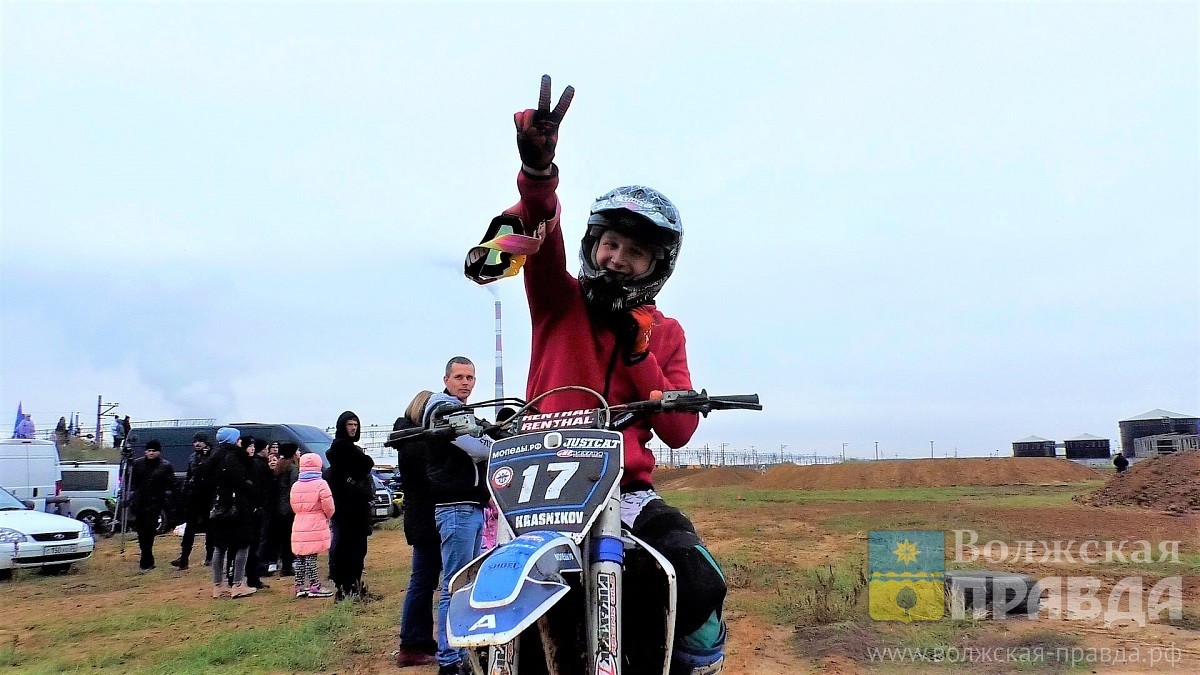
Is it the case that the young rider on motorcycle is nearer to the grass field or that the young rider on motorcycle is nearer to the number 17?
the number 17

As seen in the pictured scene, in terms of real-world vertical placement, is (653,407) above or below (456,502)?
above

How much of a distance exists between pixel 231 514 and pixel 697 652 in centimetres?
832

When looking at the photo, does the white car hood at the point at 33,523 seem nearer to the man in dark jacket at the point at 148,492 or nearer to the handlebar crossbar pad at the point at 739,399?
the man in dark jacket at the point at 148,492

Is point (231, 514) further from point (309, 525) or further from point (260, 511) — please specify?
point (260, 511)

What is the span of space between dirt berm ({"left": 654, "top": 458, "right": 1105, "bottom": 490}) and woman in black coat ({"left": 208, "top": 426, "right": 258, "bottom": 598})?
31.8 meters

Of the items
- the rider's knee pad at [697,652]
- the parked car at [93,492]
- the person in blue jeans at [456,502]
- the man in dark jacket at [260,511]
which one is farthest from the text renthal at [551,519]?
the parked car at [93,492]

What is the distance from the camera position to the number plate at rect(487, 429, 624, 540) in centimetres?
234

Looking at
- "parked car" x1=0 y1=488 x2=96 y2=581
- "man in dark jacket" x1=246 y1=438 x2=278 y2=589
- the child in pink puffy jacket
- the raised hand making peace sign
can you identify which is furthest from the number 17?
"parked car" x1=0 y1=488 x2=96 y2=581

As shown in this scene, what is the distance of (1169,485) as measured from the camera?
67.4 feet

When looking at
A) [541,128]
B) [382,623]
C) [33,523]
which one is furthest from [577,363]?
[33,523]

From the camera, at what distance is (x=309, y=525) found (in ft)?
31.0

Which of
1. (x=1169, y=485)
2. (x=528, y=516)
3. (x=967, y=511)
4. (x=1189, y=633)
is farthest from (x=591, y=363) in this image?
(x=1169, y=485)

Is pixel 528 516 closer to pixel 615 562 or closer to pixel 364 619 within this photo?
pixel 615 562

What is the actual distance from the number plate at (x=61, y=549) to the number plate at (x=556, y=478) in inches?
525
